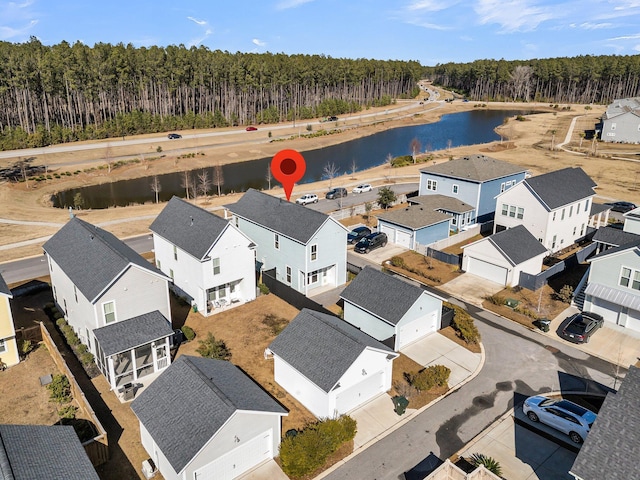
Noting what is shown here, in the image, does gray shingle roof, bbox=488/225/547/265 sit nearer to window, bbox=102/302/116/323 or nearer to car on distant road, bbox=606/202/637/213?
car on distant road, bbox=606/202/637/213

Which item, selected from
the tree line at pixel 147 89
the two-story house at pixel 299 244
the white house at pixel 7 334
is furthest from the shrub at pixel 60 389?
the tree line at pixel 147 89

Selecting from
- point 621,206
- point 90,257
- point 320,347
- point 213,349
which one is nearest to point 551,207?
point 621,206

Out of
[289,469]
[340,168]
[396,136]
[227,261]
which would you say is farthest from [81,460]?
[396,136]

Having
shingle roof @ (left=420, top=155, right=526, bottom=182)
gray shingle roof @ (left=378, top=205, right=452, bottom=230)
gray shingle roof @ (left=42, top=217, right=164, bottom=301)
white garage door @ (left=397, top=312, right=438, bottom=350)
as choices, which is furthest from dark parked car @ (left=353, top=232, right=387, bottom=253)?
gray shingle roof @ (left=42, top=217, right=164, bottom=301)

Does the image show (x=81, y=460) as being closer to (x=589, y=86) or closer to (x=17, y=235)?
(x=17, y=235)

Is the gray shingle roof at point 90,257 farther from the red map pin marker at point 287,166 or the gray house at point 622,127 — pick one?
the gray house at point 622,127

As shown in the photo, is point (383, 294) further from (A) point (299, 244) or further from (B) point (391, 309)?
(A) point (299, 244)
